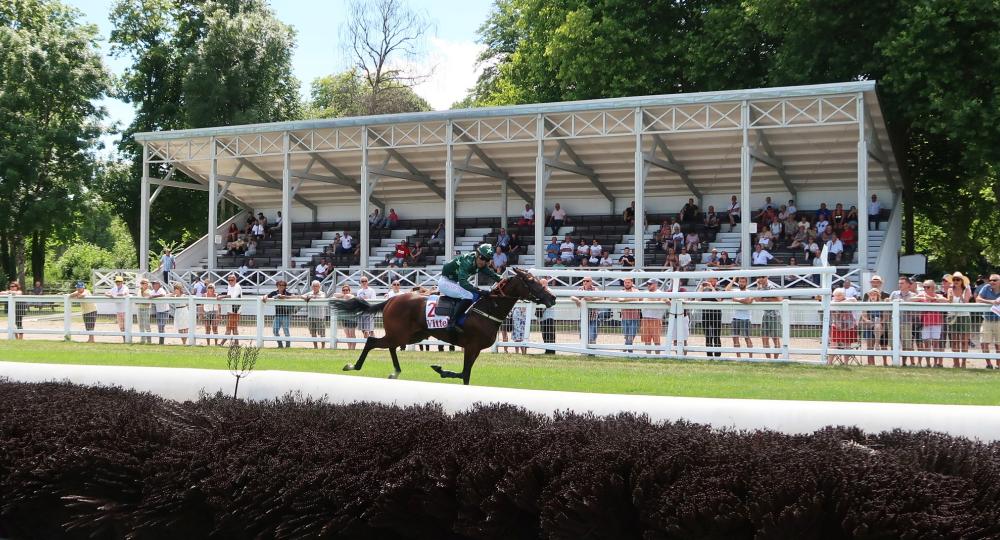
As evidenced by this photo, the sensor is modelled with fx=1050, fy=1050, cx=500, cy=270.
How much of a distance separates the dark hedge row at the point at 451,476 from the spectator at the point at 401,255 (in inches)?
987

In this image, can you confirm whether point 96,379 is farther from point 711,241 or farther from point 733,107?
point 711,241

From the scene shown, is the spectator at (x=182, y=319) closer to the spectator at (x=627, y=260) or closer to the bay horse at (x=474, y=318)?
the bay horse at (x=474, y=318)

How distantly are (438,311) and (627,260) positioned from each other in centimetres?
1718

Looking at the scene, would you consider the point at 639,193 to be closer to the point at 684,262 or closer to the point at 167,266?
the point at 684,262

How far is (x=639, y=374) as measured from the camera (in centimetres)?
1320

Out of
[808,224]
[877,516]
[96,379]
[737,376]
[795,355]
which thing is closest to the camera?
[877,516]

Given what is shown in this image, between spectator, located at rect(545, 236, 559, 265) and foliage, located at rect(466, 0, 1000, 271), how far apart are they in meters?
7.54

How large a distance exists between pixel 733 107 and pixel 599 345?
486 inches

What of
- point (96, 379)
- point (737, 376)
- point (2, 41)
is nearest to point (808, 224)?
point (737, 376)

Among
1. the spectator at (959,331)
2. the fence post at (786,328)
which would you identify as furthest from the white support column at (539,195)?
the spectator at (959,331)

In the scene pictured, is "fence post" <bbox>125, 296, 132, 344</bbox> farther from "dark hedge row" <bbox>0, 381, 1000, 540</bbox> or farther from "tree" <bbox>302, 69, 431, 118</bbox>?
"tree" <bbox>302, 69, 431, 118</bbox>

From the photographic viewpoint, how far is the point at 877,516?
4137 millimetres

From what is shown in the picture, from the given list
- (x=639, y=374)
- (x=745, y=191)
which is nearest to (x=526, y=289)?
(x=639, y=374)

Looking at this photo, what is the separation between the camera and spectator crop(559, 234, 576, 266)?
101 feet
